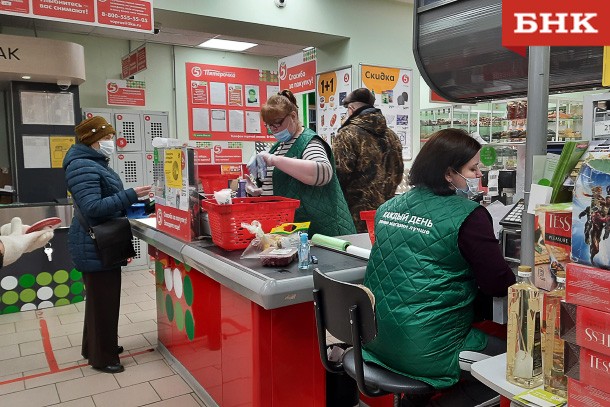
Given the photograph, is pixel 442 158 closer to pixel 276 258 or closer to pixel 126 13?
pixel 276 258

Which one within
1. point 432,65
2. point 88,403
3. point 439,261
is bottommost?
point 88,403

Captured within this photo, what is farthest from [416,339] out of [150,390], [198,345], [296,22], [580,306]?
[296,22]

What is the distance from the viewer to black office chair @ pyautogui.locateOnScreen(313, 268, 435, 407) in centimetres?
170

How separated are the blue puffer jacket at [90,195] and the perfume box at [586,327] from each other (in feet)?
9.19

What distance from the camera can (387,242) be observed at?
6.29 feet

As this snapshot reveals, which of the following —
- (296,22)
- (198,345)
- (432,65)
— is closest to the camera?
(432,65)

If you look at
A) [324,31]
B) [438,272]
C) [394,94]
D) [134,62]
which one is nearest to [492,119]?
[394,94]

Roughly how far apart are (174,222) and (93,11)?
2.37 meters

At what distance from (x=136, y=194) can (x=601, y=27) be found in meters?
2.78

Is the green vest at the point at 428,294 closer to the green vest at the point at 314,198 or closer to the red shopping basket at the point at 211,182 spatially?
the green vest at the point at 314,198

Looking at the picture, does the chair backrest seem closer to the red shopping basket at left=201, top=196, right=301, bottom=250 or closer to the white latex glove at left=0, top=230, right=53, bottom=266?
the red shopping basket at left=201, top=196, right=301, bottom=250

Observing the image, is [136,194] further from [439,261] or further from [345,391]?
[439,261]

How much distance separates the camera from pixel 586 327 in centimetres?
117

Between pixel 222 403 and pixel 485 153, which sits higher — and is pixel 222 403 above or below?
below
